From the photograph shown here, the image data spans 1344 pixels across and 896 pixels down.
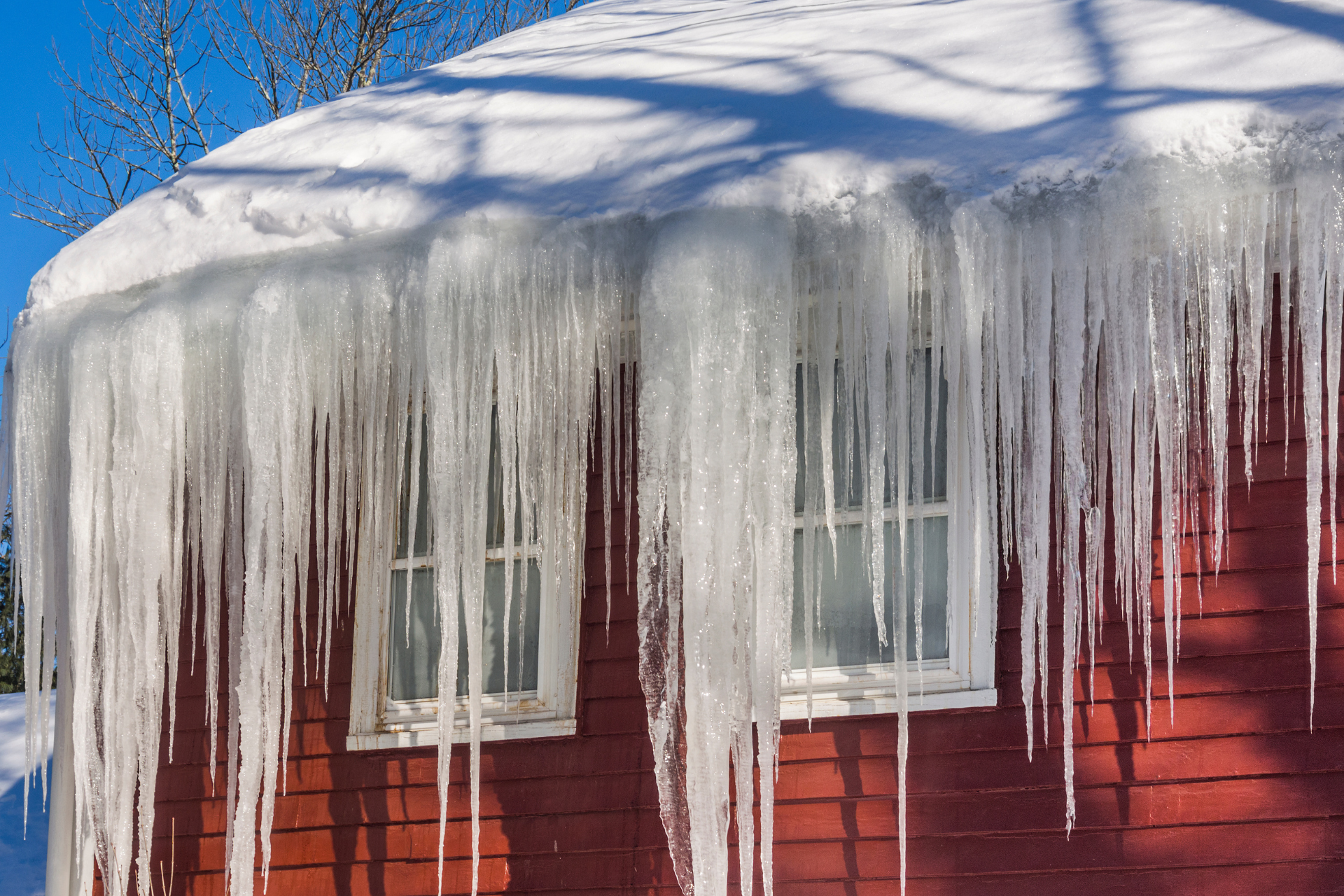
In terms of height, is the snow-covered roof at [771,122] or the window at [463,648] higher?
the snow-covered roof at [771,122]

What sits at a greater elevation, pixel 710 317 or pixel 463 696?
pixel 710 317

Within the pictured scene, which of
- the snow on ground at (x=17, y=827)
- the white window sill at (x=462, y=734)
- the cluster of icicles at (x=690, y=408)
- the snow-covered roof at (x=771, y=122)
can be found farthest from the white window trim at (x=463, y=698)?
the snow on ground at (x=17, y=827)

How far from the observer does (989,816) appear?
3367mm

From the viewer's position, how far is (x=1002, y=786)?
336cm

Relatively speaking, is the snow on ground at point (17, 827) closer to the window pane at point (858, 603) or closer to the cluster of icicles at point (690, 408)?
the cluster of icicles at point (690, 408)

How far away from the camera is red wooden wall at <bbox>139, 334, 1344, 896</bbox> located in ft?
10.3

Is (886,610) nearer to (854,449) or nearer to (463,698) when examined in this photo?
(854,449)

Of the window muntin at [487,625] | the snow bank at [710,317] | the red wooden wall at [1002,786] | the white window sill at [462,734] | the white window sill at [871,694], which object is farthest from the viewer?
the window muntin at [487,625]

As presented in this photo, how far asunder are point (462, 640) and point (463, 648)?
35 millimetres

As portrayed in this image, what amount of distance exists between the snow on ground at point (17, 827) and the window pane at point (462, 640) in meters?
2.71

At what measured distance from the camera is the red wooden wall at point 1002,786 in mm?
3125

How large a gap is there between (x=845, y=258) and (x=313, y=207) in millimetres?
1389

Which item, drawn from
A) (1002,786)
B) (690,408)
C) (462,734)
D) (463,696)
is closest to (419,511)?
(463,696)

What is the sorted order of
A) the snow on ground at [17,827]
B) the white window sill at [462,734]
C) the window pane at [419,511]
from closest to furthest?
the white window sill at [462,734] → the window pane at [419,511] → the snow on ground at [17,827]
